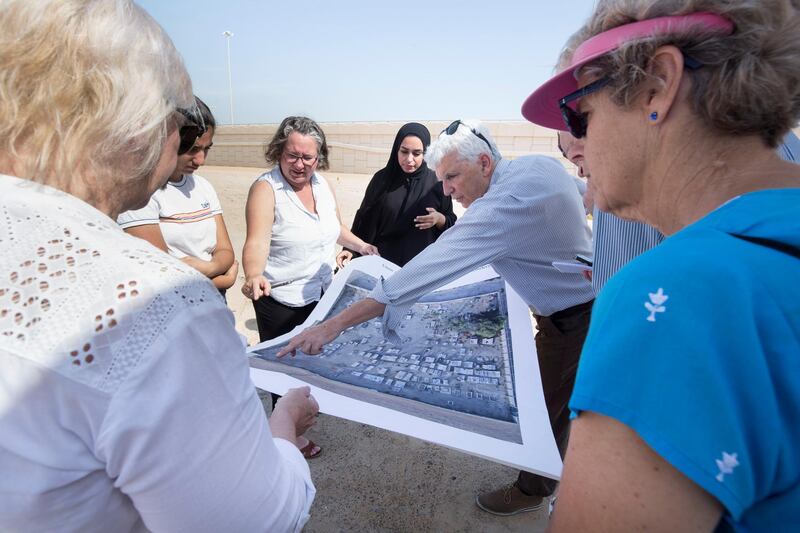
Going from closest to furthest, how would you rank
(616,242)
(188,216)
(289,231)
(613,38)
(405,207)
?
(613,38) < (616,242) < (188,216) < (289,231) < (405,207)

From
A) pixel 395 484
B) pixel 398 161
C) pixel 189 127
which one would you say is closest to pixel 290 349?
pixel 189 127

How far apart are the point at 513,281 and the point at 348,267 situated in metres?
0.85

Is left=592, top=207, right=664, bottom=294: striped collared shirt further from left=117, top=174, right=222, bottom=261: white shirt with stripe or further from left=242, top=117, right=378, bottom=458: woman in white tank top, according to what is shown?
left=117, top=174, right=222, bottom=261: white shirt with stripe

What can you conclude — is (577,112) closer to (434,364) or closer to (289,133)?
(434,364)

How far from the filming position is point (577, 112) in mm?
976

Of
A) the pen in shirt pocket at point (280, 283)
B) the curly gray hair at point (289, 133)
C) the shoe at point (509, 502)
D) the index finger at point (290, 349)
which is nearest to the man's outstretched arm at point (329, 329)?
the index finger at point (290, 349)


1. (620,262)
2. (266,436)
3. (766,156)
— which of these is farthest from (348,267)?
(766,156)

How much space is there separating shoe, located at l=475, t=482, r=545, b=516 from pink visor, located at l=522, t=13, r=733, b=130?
207cm

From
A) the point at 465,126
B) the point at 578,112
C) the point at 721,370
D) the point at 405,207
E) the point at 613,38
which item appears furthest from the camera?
the point at 405,207

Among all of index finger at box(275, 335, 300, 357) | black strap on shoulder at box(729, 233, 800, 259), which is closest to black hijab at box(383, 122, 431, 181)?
index finger at box(275, 335, 300, 357)

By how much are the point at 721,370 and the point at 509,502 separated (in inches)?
86.8

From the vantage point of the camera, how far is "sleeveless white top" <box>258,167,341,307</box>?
9.07ft

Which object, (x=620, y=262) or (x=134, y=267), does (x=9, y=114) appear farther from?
(x=620, y=262)

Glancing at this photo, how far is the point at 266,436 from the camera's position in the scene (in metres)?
0.77
